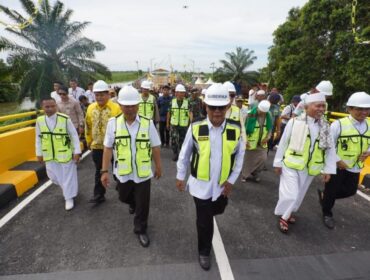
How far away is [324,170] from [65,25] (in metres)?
20.5

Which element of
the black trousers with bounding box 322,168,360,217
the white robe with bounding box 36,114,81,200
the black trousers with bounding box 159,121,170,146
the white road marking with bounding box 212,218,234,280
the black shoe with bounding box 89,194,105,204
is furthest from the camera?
the black trousers with bounding box 159,121,170,146

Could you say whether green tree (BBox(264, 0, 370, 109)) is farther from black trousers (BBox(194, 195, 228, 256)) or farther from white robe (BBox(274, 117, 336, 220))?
black trousers (BBox(194, 195, 228, 256))

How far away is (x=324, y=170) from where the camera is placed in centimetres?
364

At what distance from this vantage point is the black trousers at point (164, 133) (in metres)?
8.61

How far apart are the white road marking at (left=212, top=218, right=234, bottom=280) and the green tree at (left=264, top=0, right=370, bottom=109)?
16068 millimetres

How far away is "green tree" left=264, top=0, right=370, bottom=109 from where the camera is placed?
16.5 metres

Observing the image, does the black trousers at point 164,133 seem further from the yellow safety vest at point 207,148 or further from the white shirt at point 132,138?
the yellow safety vest at point 207,148

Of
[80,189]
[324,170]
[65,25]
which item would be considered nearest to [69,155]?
[80,189]

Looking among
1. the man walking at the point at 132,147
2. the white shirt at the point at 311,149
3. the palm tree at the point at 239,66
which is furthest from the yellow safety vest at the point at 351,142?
the palm tree at the point at 239,66

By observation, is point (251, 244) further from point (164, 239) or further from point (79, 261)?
point (79, 261)

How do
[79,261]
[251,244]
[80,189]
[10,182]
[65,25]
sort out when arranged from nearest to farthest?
[79,261] → [251,244] → [10,182] → [80,189] → [65,25]

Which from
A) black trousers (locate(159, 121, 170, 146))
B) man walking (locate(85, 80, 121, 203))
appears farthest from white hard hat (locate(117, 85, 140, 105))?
black trousers (locate(159, 121, 170, 146))

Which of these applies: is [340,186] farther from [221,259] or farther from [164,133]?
[164,133]

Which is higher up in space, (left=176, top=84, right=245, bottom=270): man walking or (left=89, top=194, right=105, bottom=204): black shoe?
(left=176, top=84, right=245, bottom=270): man walking
